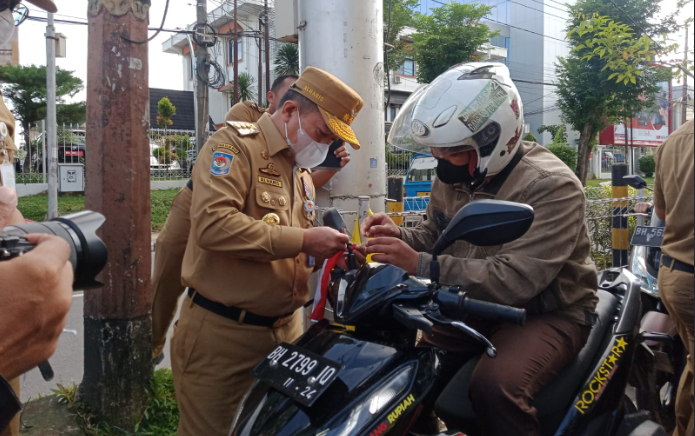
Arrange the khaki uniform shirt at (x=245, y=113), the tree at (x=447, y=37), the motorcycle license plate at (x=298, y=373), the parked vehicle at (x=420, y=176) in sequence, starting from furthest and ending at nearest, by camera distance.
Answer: the tree at (x=447, y=37) → the parked vehicle at (x=420, y=176) → the khaki uniform shirt at (x=245, y=113) → the motorcycle license plate at (x=298, y=373)

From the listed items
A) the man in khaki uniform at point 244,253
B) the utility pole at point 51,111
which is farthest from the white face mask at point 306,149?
the utility pole at point 51,111

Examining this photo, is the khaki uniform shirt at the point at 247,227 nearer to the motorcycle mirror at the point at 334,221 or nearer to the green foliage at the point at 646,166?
the motorcycle mirror at the point at 334,221

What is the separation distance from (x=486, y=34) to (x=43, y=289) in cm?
2598

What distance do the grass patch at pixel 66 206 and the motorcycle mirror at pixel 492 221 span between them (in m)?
11.1

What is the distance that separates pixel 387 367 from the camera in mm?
1477

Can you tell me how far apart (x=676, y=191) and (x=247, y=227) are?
162 cm

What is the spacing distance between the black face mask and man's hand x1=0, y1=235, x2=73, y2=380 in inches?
57.2

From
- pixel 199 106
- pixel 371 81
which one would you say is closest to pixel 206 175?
pixel 371 81

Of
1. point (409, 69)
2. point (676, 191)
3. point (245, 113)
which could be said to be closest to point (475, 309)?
point (676, 191)

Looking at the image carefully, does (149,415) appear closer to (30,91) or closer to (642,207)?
(642,207)

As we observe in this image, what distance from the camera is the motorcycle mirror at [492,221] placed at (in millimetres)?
1436

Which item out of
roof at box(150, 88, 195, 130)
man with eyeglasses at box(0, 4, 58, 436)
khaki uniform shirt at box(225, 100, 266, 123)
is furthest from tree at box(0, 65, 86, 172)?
man with eyeglasses at box(0, 4, 58, 436)

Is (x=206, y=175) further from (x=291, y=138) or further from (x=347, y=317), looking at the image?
(x=347, y=317)

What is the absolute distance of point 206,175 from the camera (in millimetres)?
1944
